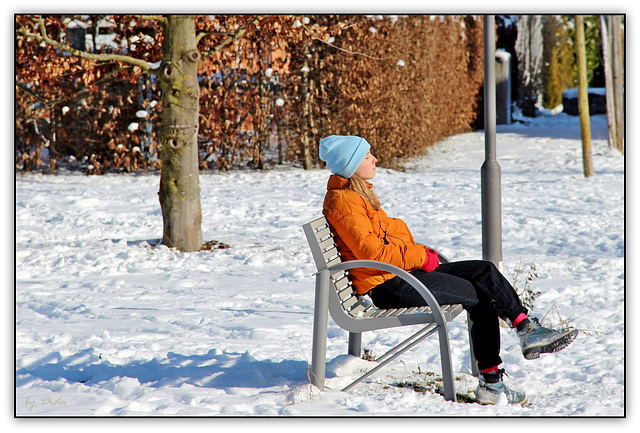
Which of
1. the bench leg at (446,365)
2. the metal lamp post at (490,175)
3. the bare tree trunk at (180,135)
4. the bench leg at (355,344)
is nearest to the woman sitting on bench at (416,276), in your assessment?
the bench leg at (446,365)

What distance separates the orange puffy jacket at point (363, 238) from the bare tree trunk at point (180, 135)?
4.14 m

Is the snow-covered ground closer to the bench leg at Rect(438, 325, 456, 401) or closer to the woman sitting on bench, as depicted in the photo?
the bench leg at Rect(438, 325, 456, 401)

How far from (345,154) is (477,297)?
943 mm

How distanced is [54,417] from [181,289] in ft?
9.49

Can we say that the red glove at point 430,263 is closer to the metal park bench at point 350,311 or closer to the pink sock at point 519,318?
the metal park bench at point 350,311

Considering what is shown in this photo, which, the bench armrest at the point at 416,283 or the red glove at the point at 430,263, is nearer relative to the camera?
the bench armrest at the point at 416,283

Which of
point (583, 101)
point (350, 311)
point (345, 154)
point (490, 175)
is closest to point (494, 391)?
point (350, 311)

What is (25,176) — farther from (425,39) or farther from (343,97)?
(425,39)

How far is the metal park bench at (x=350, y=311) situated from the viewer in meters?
3.37

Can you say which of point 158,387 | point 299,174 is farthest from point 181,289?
A: point 299,174

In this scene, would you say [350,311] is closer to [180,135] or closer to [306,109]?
[180,135]

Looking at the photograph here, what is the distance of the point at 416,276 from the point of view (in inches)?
140

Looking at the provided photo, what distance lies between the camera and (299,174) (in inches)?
502

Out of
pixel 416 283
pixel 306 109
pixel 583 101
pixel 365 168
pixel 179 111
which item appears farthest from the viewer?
pixel 306 109
